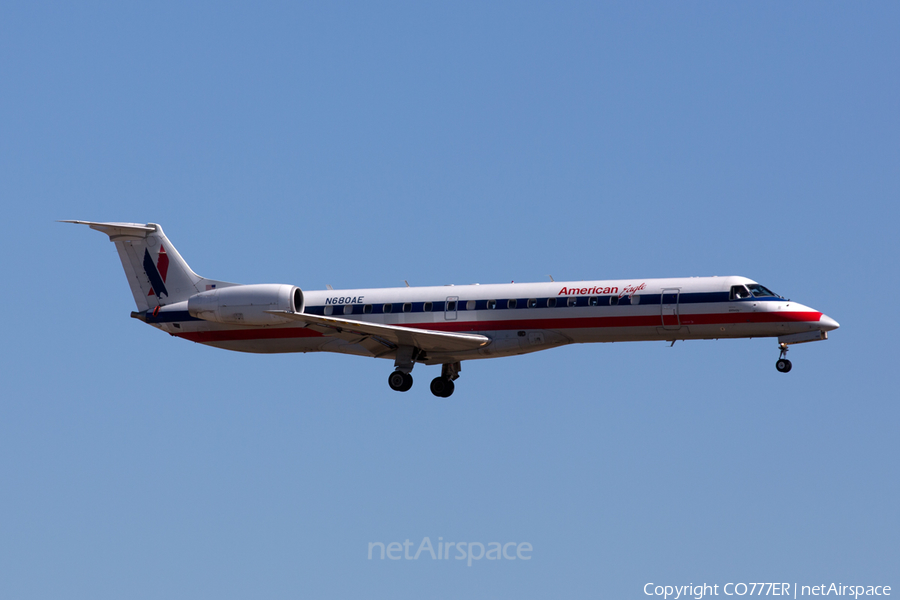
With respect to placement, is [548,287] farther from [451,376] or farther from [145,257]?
[145,257]

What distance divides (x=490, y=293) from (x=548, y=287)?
6.93ft

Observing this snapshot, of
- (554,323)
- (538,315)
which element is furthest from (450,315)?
(554,323)

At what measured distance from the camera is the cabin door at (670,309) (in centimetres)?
3897

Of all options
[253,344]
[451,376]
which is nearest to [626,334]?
[451,376]

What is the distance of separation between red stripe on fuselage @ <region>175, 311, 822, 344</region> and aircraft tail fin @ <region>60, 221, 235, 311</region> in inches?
80.8

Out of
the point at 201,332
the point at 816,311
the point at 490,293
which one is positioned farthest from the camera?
the point at 201,332

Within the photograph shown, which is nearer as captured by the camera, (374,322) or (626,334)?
(626,334)

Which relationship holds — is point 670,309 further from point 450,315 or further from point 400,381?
point 400,381

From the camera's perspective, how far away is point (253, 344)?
1725 inches

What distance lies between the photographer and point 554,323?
4009 centimetres

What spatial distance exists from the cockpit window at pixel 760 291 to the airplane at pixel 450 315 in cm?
3

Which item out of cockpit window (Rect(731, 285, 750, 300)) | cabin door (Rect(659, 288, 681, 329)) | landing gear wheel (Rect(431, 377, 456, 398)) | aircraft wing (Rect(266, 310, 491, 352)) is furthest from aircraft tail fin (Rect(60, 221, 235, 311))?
cockpit window (Rect(731, 285, 750, 300))

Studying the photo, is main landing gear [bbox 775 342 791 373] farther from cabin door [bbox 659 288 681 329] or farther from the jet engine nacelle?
the jet engine nacelle

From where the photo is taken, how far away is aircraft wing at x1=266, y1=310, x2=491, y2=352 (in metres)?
39.4
